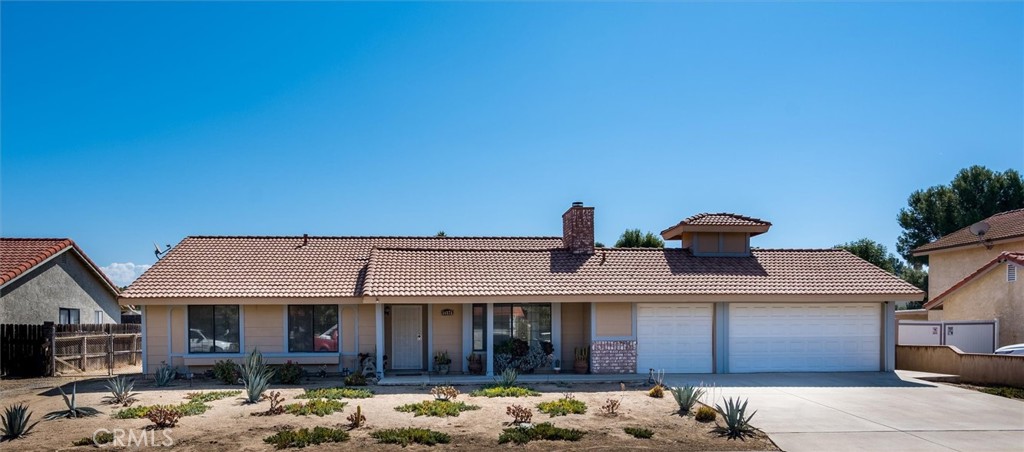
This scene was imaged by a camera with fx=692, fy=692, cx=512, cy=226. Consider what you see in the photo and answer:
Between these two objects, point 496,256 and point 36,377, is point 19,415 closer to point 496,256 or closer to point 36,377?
point 36,377

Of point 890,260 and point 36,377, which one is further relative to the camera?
point 890,260

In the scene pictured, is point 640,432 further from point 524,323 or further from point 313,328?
point 313,328

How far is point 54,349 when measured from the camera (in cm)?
2022

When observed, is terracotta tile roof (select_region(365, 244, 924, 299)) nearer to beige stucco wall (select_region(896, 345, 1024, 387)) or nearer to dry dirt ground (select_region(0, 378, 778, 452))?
beige stucco wall (select_region(896, 345, 1024, 387))

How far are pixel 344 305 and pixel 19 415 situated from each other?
8720 mm

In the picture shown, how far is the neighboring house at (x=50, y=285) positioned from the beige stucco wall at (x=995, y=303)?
3093 cm

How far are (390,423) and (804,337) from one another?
12975mm

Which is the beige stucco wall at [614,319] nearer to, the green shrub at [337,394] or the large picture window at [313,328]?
the green shrub at [337,394]

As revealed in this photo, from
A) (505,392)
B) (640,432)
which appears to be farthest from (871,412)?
(505,392)

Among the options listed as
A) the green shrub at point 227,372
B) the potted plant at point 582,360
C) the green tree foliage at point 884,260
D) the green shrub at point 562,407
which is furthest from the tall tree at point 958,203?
the green shrub at point 227,372

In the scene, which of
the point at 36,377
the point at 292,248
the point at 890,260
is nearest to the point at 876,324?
the point at 292,248

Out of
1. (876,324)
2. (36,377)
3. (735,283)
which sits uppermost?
(735,283)

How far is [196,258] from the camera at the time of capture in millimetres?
20766

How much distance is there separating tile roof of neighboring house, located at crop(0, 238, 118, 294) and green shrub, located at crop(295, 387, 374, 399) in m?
12.2
